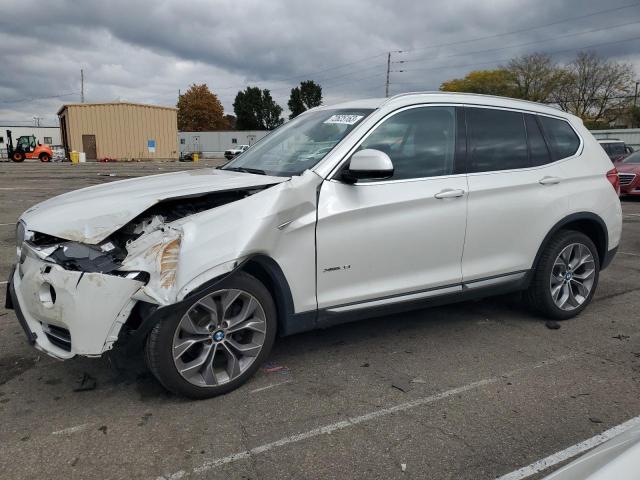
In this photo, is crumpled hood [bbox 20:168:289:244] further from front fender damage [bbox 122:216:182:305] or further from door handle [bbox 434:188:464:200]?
door handle [bbox 434:188:464:200]

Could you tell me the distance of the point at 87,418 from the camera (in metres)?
2.87

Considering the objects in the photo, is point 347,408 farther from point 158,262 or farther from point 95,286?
point 95,286

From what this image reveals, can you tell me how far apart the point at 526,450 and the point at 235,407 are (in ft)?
5.29

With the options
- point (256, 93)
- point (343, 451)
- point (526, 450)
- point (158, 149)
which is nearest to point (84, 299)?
point (343, 451)

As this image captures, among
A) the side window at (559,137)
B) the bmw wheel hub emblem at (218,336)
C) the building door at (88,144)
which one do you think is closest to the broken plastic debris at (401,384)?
the bmw wheel hub emblem at (218,336)

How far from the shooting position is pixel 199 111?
275ft

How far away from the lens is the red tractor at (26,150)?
4369 centimetres

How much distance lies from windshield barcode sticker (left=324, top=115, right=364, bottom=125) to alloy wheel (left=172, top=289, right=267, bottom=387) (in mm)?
1458

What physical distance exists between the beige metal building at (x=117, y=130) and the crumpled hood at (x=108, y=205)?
52.4 meters

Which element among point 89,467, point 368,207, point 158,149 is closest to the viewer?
point 89,467

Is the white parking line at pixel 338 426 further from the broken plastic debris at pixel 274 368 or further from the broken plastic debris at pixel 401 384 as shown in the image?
the broken plastic debris at pixel 274 368

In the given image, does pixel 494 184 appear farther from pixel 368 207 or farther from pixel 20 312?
pixel 20 312

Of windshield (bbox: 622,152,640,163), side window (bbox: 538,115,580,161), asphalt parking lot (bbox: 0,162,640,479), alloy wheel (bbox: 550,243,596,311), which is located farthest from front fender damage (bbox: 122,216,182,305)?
windshield (bbox: 622,152,640,163)

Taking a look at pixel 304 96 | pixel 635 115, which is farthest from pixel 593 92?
pixel 304 96
